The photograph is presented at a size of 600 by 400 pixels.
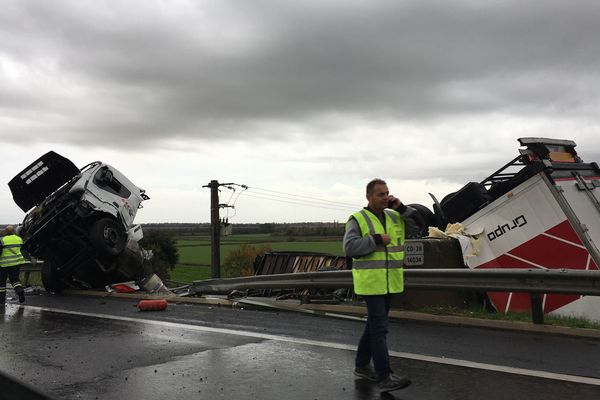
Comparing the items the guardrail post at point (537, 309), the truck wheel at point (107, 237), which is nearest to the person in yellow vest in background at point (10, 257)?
the truck wheel at point (107, 237)

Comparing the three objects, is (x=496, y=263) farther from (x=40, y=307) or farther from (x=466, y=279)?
(x=40, y=307)

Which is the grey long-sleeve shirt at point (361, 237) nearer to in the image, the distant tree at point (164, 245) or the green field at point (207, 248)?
the green field at point (207, 248)

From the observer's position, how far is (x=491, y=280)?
6.54 meters

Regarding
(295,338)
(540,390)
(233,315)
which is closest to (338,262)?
(233,315)

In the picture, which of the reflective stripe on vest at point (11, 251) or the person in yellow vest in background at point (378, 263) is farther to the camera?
the reflective stripe on vest at point (11, 251)

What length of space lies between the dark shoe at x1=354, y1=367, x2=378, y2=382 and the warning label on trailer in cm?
362

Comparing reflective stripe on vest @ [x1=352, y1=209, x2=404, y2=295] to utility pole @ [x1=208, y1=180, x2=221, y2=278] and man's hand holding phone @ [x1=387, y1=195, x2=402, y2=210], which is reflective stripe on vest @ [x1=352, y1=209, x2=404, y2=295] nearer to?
man's hand holding phone @ [x1=387, y1=195, x2=402, y2=210]

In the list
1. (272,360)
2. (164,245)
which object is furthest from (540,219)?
(164,245)

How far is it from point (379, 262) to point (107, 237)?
9281 millimetres

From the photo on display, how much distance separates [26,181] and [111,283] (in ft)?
10.1

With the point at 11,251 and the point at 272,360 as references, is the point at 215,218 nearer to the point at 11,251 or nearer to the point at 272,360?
the point at 11,251

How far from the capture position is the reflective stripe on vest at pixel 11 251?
1149 cm

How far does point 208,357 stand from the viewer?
216 inches

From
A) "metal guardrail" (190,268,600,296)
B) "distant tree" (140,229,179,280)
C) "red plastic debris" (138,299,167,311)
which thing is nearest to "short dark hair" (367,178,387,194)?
"metal guardrail" (190,268,600,296)
